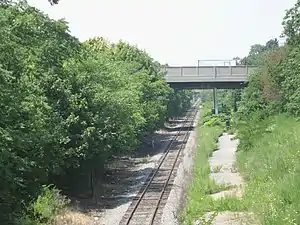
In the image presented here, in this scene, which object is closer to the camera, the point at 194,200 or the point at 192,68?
the point at 194,200

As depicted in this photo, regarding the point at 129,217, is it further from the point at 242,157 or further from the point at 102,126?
the point at 242,157

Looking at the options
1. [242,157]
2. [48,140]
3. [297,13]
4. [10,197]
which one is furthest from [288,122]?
[10,197]

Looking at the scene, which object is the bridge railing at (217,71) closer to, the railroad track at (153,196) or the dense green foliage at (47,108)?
the railroad track at (153,196)

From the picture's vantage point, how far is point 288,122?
104 ft

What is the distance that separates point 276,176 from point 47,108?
7920mm

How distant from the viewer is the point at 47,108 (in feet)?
65.5

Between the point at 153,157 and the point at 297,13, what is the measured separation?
71.0 ft

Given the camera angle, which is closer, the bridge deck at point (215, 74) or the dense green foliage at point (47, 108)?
the dense green foliage at point (47, 108)

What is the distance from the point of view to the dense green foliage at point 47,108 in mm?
16391

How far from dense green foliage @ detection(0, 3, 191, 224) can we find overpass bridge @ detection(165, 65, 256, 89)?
125ft

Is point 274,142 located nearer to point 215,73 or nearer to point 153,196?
point 153,196

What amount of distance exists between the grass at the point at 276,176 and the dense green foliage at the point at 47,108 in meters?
6.67

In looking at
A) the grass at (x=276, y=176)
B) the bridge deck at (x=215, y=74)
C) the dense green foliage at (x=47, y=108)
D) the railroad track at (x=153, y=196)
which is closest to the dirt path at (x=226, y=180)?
the grass at (x=276, y=176)

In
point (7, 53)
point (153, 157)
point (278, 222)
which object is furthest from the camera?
point (153, 157)
